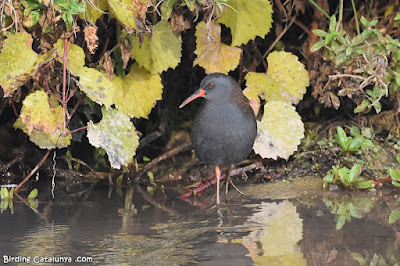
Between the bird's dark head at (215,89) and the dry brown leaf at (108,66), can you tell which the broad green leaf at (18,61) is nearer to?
the dry brown leaf at (108,66)

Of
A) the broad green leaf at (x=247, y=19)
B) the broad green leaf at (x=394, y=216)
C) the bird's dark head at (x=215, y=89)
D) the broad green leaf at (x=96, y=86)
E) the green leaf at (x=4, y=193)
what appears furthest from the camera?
the broad green leaf at (x=247, y=19)

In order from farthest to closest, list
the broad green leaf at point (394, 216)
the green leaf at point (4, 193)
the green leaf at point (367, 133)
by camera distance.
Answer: the green leaf at point (367, 133) < the green leaf at point (4, 193) < the broad green leaf at point (394, 216)

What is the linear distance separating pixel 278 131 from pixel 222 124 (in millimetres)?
573

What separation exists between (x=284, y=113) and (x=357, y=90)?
638 mm

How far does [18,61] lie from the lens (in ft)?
14.6

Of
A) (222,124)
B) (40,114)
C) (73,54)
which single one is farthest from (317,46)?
(40,114)

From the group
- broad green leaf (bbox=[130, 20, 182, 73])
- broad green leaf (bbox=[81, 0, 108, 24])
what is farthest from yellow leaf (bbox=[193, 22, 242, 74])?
broad green leaf (bbox=[81, 0, 108, 24])

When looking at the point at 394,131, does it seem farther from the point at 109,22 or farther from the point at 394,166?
the point at 109,22

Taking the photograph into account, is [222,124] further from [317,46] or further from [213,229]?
[213,229]

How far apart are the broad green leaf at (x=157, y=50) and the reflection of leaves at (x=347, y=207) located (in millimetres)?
1620

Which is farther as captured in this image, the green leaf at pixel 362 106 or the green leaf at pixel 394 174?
the green leaf at pixel 362 106

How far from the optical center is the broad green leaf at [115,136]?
4742 millimetres

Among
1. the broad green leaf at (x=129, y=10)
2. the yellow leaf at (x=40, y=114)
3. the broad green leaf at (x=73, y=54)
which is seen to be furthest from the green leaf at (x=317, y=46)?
the yellow leaf at (x=40, y=114)

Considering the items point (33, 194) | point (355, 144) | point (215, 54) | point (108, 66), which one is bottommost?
point (33, 194)
